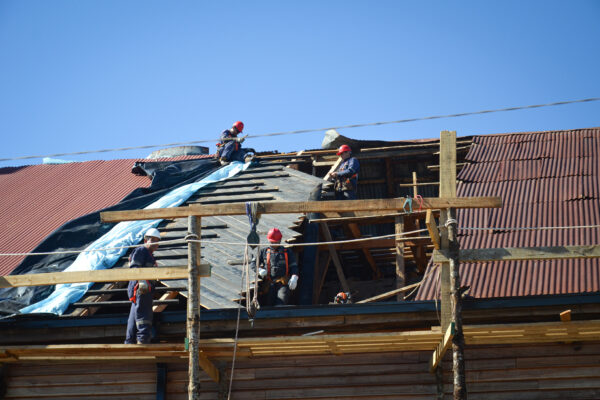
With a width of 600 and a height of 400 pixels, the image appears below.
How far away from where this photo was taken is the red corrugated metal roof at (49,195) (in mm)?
15961

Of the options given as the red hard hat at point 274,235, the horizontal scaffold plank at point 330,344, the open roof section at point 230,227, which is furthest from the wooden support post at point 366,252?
the horizontal scaffold plank at point 330,344

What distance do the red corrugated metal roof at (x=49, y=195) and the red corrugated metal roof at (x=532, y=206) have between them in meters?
7.94

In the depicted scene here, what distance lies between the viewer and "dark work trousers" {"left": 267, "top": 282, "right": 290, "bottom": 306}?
1232 centimetres

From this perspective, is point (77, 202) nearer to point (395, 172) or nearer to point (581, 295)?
point (395, 172)

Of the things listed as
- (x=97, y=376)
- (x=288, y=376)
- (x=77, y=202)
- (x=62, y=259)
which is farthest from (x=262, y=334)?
(x=77, y=202)

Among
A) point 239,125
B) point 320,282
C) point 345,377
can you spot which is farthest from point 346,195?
point 345,377

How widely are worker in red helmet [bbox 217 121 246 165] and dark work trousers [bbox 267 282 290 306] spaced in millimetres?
6107

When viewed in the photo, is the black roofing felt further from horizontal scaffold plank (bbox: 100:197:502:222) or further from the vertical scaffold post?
the vertical scaffold post

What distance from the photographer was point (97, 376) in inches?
445

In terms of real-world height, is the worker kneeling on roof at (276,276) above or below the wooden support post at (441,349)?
above

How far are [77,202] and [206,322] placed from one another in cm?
755

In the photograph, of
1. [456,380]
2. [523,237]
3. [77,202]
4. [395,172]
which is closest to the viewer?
[456,380]

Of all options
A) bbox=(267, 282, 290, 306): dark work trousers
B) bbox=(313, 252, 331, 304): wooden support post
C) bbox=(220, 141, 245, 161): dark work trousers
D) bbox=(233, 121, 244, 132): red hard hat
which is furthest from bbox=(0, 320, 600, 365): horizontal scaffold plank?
bbox=(233, 121, 244, 132): red hard hat

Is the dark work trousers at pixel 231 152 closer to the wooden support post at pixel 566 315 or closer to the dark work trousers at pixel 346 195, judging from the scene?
the dark work trousers at pixel 346 195
